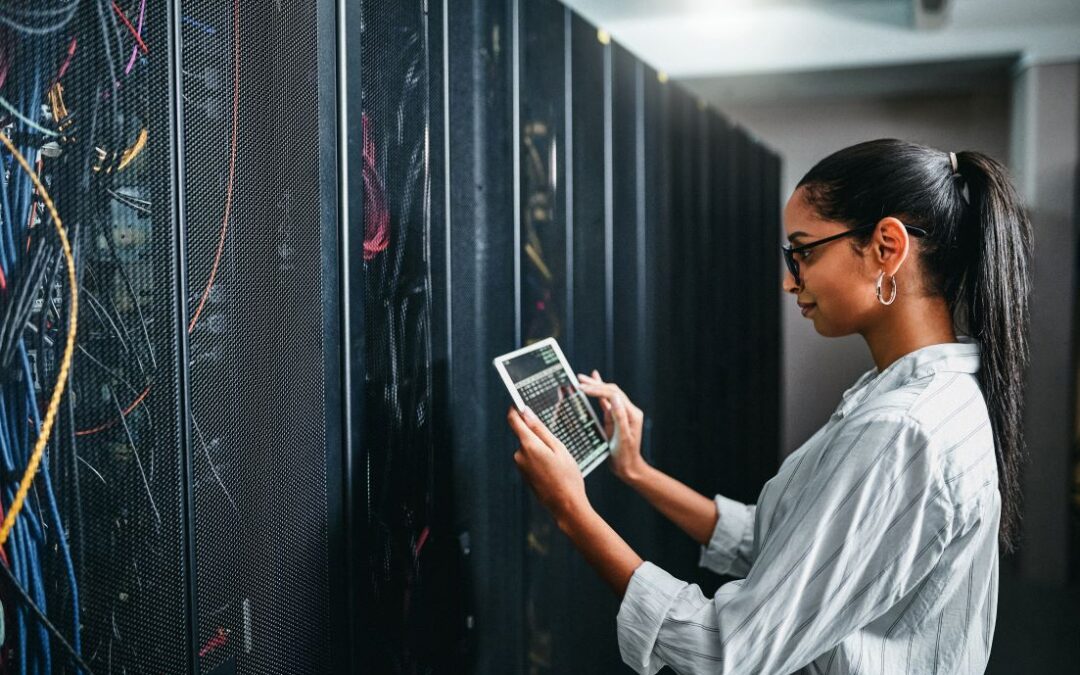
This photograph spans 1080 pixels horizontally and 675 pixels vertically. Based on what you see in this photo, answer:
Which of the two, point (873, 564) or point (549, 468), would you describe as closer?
point (873, 564)

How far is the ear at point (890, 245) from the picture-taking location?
106cm

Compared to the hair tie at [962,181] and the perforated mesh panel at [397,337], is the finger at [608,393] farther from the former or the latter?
the hair tie at [962,181]

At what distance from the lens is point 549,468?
3.72 feet

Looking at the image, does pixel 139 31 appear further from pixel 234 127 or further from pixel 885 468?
pixel 885 468

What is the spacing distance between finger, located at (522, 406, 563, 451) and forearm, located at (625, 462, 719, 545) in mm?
377

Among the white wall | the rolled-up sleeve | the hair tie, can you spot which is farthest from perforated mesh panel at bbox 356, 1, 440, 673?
the white wall

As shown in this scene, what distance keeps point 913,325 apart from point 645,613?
0.54 meters

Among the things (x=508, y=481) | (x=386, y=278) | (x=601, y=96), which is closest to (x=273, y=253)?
(x=386, y=278)

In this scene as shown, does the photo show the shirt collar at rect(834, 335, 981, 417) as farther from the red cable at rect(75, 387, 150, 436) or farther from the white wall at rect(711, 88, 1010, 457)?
the white wall at rect(711, 88, 1010, 457)

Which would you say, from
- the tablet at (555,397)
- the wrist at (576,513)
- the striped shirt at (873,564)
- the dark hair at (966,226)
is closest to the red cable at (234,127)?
the tablet at (555,397)

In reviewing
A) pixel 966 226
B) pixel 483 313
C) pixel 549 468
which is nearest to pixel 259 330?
pixel 549 468

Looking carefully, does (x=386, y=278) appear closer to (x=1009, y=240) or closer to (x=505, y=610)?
(x=505, y=610)

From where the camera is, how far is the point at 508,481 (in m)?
1.60

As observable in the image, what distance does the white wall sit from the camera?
182 inches
